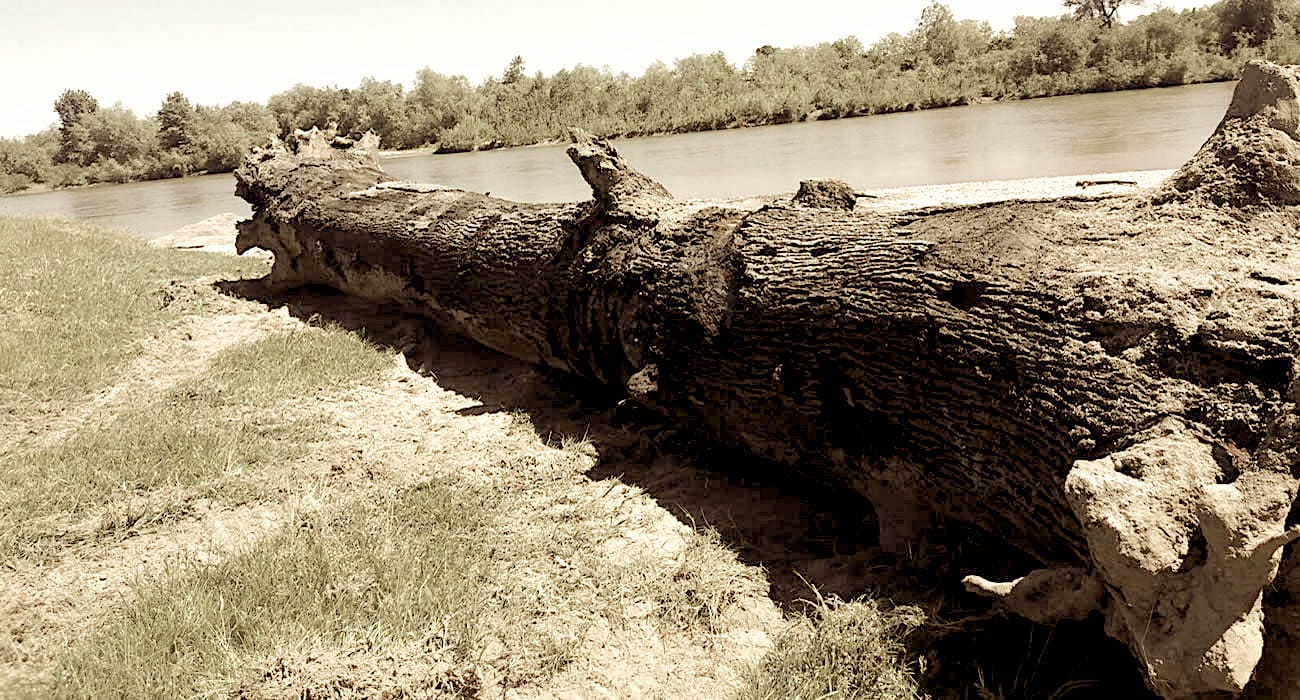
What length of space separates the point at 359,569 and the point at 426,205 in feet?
12.5

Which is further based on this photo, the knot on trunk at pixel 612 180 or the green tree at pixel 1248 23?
the green tree at pixel 1248 23

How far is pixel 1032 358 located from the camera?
104 inches

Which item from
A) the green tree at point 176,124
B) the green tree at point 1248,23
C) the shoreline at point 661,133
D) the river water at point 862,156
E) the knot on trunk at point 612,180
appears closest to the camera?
the knot on trunk at point 612,180

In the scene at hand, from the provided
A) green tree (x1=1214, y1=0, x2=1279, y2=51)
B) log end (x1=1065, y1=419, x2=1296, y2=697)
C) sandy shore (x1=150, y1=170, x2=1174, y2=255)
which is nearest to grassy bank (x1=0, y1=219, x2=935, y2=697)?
log end (x1=1065, y1=419, x2=1296, y2=697)

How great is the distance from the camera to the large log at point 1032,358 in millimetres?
2119

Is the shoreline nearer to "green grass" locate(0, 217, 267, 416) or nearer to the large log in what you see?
"green grass" locate(0, 217, 267, 416)

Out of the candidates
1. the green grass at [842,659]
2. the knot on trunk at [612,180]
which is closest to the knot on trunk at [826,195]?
the knot on trunk at [612,180]

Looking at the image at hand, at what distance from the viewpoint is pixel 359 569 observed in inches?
129

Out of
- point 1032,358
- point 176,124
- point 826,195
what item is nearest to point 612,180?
point 826,195

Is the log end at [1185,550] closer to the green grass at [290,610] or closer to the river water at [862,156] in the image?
the green grass at [290,610]

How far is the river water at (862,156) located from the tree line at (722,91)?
1920 mm

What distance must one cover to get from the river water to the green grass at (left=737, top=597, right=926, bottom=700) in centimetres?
879

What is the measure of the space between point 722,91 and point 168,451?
30425 millimetres

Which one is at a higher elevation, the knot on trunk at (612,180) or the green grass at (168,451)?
the knot on trunk at (612,180)
